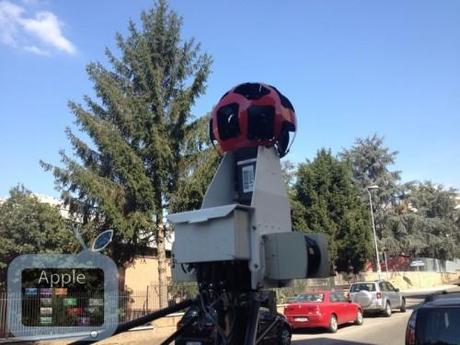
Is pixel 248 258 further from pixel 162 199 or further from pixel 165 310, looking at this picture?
pixel 162 199

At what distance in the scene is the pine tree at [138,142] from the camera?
22.4m

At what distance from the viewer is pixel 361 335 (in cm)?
1777

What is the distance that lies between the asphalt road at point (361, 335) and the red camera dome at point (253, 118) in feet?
35.1

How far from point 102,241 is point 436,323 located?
1672 centimetres

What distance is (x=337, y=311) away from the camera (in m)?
19.9

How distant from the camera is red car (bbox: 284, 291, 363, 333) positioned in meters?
19.2

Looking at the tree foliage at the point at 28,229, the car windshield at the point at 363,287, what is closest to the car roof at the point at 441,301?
the tree foliage at the point at 28,229

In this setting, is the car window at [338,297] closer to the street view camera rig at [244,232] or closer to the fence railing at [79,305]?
the fence railing at [79,305]

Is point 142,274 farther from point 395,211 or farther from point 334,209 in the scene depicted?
point 395,211

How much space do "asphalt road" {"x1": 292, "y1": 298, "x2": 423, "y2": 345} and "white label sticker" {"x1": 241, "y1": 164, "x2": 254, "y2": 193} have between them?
10.5m

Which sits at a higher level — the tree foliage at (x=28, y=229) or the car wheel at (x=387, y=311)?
the tree foliage at (x=28, y=229)

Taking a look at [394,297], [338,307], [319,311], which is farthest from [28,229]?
[394,297]

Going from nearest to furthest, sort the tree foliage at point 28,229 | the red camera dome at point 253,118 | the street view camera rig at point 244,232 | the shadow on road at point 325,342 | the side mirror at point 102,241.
A: 1. the street view camera rig at point 244,232
2. the red camera dome at point 253,118
3. the shadow on road at point 325,342
4. the tree foliage at point 28,229
5. the side mirror at point 102,241

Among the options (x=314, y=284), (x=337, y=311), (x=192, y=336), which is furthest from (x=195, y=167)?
(x=192, y=336)
